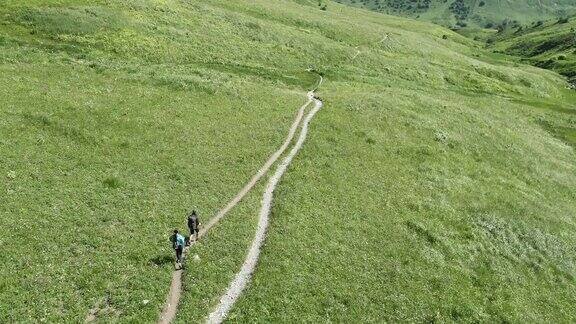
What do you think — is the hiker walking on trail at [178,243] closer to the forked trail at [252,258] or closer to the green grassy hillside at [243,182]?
the green grassy hillside at [243,182]

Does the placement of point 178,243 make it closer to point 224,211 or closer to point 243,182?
point 224,211

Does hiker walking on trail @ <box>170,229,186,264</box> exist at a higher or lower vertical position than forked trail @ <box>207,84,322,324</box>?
higher

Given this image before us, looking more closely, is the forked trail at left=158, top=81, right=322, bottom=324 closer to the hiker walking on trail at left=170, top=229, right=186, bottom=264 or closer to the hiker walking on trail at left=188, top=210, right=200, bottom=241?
the hiker walking on trail at left=188, top=210, right=200, bottom=241

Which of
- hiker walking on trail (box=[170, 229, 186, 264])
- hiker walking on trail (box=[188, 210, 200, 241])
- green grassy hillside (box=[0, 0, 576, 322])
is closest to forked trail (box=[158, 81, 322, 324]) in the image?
green grassy hillside (box=[0, 0, 576, 322])

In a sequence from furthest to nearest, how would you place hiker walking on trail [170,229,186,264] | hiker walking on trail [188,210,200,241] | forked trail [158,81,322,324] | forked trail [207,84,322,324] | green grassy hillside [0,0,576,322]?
hiker walking on trail [188,210,200,241]
green grassy hillside [0,0,576,322]
hiker walking on trail [170,229,186,264]
forked trail [207,84,322,324]
forked trail [158,81,322,324]

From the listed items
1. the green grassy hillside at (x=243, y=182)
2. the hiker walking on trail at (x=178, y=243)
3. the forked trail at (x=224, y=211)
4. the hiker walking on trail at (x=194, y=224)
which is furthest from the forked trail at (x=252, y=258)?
the hiker walking on trail at (x=194, y=224)

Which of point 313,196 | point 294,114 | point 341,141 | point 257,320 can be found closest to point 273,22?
point 294,114
